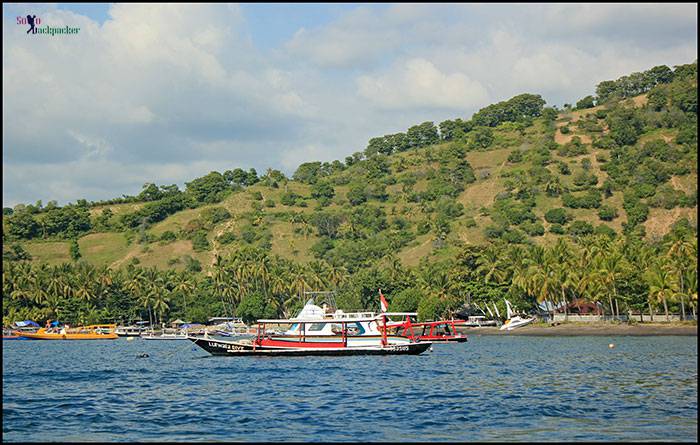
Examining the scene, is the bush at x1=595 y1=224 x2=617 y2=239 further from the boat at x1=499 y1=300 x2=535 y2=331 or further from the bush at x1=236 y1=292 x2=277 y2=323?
the bush at x1=236 y1=292 x2=277 y2=323

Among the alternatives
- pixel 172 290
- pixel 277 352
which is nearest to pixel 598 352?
pixel 277 352

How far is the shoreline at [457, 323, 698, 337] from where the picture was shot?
112 metres

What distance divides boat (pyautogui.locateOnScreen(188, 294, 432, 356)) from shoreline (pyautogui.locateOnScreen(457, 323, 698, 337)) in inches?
1957

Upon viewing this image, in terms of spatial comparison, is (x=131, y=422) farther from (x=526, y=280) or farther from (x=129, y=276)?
(x=129, y=276)

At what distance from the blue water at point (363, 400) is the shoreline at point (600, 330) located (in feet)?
147

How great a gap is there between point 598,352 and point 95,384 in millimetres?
48059

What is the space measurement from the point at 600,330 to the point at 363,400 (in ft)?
290

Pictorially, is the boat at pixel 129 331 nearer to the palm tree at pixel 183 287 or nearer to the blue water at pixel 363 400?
the palm tree at pixel 183 287

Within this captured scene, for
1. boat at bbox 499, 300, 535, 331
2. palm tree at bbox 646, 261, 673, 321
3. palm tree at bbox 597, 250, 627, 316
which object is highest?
palm tree at bbox 597, 250, 627, 316

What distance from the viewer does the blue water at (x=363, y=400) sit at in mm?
31797

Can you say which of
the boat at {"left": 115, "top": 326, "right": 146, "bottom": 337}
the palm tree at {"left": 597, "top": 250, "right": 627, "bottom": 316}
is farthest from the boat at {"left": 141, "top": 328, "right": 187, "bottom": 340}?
the palm tree at {"left": 597, "top": 250, "right": 627, "bottom": 316}

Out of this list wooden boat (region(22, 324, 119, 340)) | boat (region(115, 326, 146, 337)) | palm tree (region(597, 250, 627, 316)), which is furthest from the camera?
boat (region(115, 326, 146, 337))

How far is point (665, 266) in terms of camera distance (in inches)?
4513

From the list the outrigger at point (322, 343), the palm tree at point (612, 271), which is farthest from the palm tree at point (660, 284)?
the outrigger at point (322, 343)
